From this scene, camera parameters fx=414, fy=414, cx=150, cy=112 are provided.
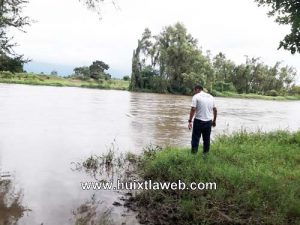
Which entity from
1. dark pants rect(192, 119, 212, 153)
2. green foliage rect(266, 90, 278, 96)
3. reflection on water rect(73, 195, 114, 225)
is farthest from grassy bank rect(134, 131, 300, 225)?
green foliage rect(266, 90, 278, 96)

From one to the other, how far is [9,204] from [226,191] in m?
3.99

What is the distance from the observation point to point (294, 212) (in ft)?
22.9

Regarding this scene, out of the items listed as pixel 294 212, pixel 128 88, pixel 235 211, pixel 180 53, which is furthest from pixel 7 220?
pixel 128 88

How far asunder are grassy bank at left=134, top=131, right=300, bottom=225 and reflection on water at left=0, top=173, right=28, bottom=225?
6.92 ft

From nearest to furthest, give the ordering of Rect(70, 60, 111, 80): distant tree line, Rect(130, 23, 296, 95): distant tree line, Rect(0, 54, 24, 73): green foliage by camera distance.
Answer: Rect(0, 54, 24, 73): green foliage → Rect(130, 23, 296, 95): distant tree line → Rect(70, 60, 111, 80): distant tree line

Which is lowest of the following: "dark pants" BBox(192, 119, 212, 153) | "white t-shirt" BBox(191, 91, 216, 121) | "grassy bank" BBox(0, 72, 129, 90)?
"grassy bank" BBox(0, 72, 129, 90)

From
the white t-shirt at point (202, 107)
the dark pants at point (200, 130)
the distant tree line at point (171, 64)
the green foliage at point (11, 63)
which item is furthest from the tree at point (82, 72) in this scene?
the white t-shirt at point (202, 107)

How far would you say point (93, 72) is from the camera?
340 ft

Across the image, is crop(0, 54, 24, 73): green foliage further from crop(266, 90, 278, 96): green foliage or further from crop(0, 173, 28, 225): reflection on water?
crop(266, 90, 278, 96): green foliage

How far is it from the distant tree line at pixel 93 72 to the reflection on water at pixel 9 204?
86.8 meters

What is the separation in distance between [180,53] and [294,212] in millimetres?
67807

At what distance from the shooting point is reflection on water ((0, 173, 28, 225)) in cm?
679

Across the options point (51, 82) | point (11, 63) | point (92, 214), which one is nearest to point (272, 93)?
point (51, 82)

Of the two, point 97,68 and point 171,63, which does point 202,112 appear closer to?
point 171,63
